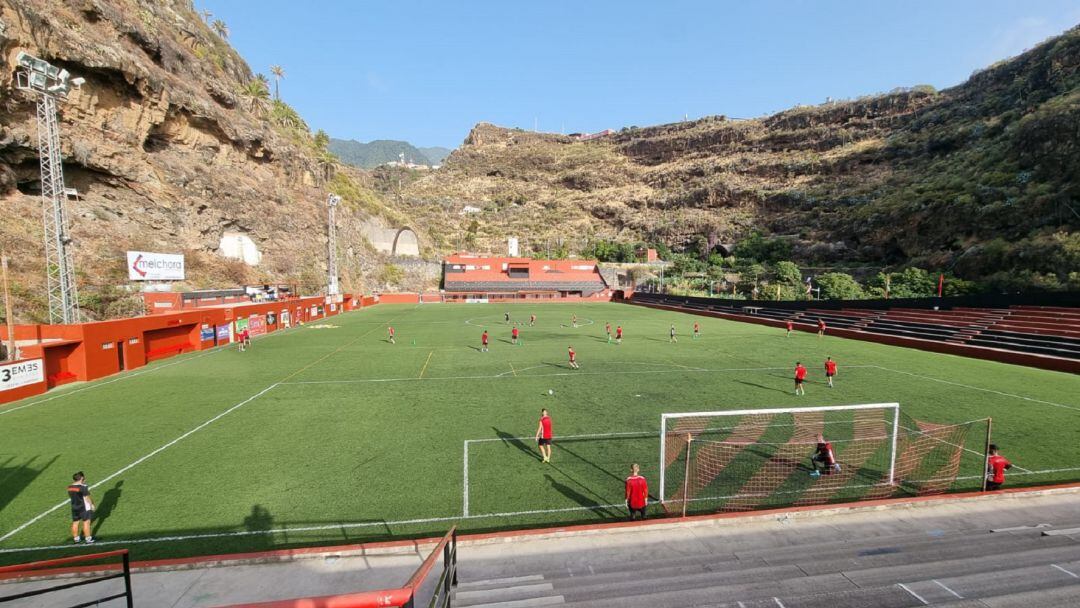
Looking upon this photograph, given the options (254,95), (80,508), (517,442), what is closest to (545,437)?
(517,442)

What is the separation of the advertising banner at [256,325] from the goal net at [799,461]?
32892 mm

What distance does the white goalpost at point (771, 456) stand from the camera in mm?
8742

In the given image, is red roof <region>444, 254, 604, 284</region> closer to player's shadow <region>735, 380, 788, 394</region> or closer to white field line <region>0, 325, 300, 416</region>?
white field line <region>0, 325, 300, 416</region>

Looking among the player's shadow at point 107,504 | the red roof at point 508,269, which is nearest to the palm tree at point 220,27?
the red roof at point 508,269

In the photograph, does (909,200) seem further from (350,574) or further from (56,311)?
(56,311)

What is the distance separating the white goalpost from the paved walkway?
34.1 inches

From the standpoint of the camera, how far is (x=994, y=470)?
28.4 ft

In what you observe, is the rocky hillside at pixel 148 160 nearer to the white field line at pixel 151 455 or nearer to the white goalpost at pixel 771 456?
the white field line at pixel 151 455

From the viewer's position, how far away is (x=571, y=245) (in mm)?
113000

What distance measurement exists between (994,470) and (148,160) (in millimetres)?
61747

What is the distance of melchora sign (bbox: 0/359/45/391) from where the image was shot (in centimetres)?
1580

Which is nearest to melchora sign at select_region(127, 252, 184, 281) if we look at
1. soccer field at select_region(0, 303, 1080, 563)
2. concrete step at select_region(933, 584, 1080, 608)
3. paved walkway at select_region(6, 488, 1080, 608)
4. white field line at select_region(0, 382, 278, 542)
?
soccer field at select_region(0, 303, 1080, 563)

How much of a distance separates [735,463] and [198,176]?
5959 centimetres

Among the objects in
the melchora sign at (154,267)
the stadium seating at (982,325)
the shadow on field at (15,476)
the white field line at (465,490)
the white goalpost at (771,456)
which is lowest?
the shadow on field at (15,476)
